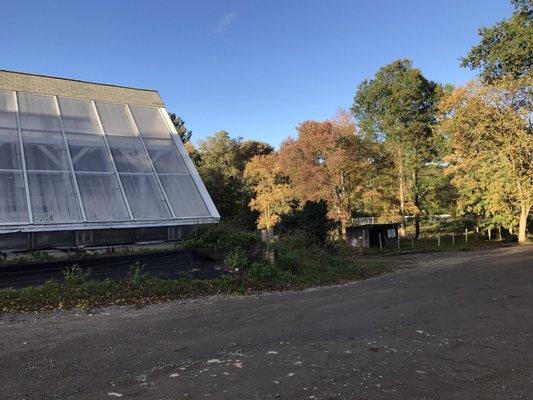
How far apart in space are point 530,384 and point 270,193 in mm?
33974

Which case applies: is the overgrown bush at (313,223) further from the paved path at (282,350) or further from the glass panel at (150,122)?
the paved path at (282,350)

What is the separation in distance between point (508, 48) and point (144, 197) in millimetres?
24348

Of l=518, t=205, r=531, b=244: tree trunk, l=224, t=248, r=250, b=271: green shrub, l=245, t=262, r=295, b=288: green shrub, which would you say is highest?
l=224, t=248, r=250, b=271: green shrub

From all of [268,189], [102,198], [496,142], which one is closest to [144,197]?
[102,198]

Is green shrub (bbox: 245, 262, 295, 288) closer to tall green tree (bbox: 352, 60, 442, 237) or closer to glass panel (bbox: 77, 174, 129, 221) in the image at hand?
glass panel (bbox: 77, 174, 129, 221)

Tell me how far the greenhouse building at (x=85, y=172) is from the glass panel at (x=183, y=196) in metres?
0.04

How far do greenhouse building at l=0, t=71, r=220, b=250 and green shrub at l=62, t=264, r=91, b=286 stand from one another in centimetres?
184

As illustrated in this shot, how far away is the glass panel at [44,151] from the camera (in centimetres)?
1475

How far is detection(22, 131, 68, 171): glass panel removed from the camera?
14.8 metres

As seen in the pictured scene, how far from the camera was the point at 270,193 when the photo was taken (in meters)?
38.7

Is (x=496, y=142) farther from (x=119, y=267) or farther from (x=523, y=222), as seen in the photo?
(x=119, y=267)

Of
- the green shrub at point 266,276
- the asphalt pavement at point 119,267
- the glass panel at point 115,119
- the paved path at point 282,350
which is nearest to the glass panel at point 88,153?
the glass panel at point 115,119

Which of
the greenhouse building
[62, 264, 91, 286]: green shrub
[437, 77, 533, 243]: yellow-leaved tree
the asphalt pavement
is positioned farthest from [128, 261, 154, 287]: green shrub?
[437, 77, 533, 243]: yellow-leaved tree

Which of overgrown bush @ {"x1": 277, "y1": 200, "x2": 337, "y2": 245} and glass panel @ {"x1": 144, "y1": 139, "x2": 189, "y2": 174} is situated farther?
overgrown bush @ {"x1": 277, "y1": 200, "x2": 337, "y2": 245}
